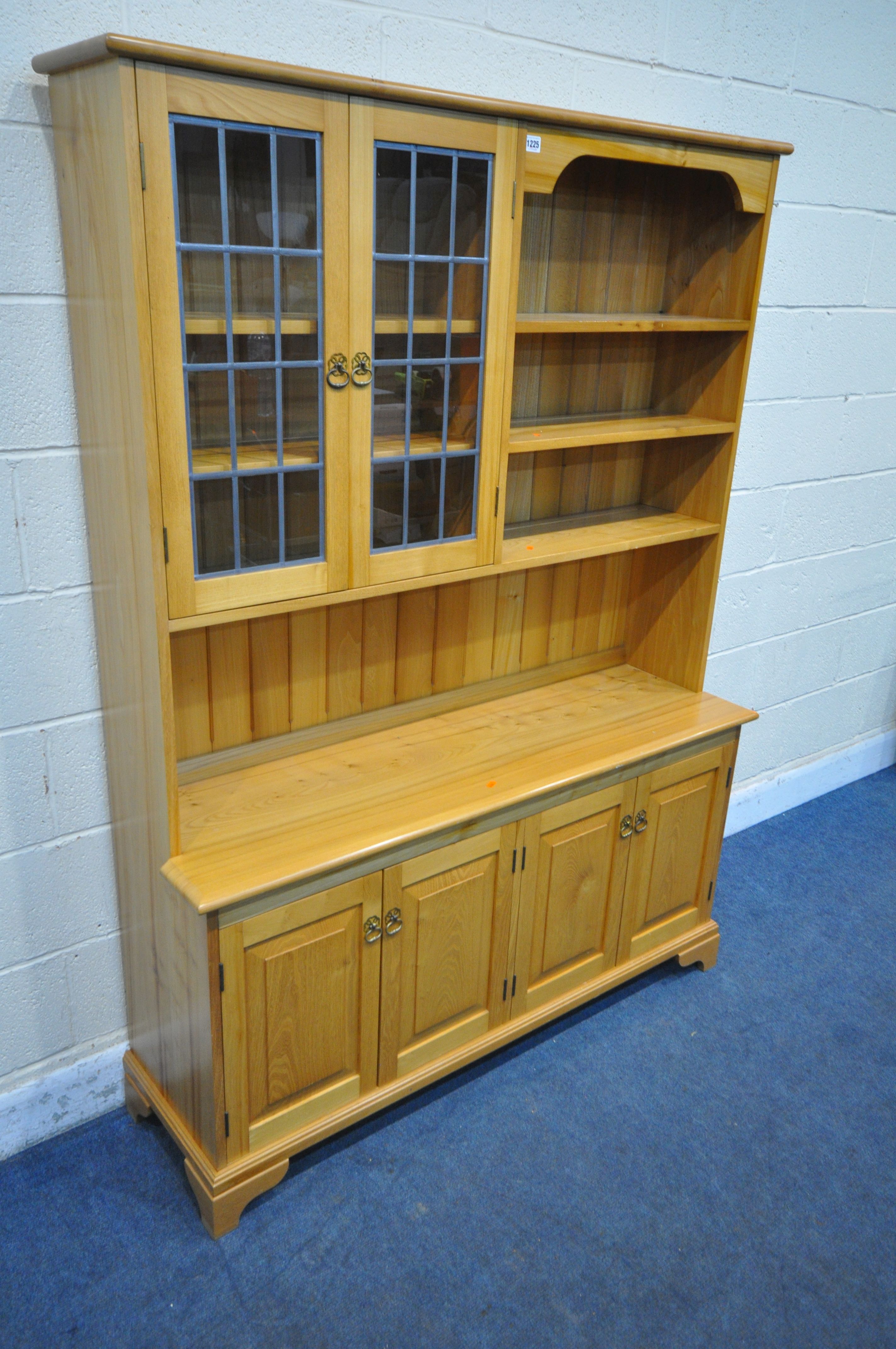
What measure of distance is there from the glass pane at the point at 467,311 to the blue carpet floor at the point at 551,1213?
5.06 feet

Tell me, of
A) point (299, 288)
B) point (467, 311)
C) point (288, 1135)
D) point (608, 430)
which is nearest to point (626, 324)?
point (608, 430)

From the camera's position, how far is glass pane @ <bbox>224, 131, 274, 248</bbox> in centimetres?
147

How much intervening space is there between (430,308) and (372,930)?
3.68 ft

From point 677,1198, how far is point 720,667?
1.52 meters

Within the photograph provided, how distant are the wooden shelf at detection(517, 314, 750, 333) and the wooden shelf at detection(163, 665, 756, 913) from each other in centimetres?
86

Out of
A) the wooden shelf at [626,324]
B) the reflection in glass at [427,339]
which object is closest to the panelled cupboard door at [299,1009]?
the reflection in glass at [427,339]

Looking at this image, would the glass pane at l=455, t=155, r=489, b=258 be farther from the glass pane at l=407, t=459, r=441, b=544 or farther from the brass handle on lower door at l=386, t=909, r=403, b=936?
the brass handle on lower door at l=386, t=909, r=403, b=936

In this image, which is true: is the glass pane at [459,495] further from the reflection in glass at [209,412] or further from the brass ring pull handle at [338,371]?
the reflection in glass at [209,412]

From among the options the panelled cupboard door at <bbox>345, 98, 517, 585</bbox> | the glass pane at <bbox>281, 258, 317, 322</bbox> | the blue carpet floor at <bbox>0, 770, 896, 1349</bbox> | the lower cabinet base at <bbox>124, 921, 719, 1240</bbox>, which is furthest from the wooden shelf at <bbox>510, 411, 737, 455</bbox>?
the blue carpet floor at <bbox>0, 770, 896, 1349</bbox>

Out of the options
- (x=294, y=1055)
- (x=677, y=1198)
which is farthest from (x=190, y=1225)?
(x=677, y=1198)

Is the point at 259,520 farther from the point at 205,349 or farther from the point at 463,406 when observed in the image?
the point at 463,406

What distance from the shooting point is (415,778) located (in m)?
2.09

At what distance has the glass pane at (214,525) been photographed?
160 cm

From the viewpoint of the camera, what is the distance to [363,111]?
1553 mm
